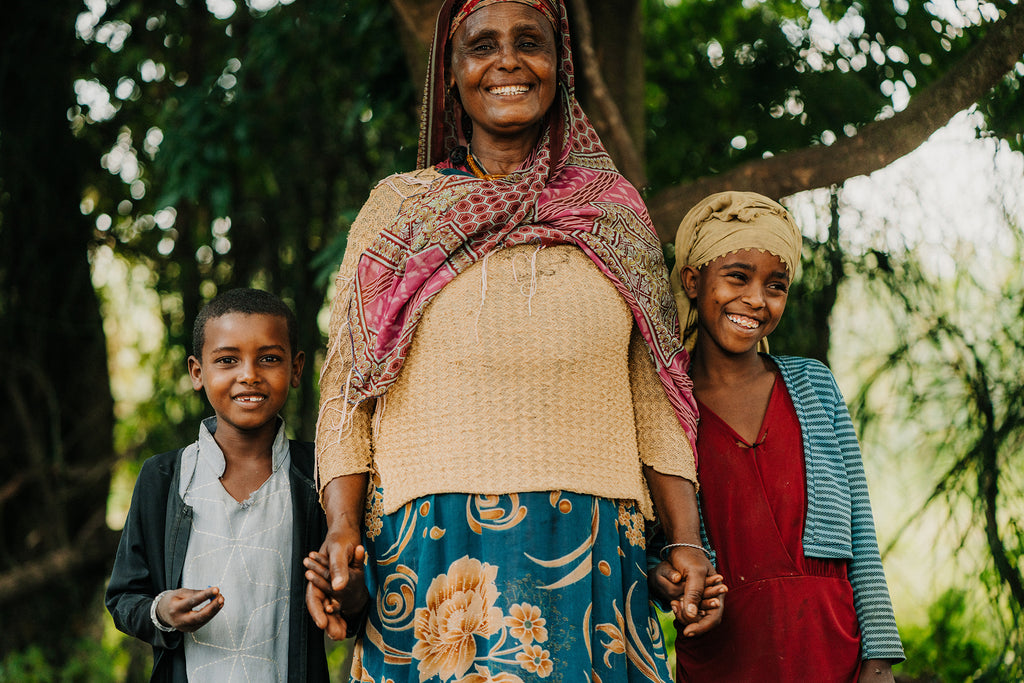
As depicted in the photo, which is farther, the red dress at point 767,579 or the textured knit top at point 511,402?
the red dress at point 767,579

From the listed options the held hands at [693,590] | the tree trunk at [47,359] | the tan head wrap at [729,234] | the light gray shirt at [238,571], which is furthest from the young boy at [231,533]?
the tree trunk at [47,359]

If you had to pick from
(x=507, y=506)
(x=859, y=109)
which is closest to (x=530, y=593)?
(x=507, y=506)

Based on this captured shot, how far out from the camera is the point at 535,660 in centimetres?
193

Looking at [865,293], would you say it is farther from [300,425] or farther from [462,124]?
[300,425]

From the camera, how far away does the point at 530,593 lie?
1965 millimetres

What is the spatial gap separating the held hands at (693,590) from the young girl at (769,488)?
0.01 metres

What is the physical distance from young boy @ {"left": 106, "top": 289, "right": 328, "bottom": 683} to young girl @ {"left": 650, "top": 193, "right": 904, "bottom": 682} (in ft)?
2.86

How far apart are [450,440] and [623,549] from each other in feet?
1.46

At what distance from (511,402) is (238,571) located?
2.58 feet

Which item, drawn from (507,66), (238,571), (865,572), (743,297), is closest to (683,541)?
(865,572)

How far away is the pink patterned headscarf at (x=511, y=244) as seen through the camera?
214 cm

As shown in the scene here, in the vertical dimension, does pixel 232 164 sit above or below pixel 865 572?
above

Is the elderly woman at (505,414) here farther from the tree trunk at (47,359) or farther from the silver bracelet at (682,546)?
the tree trunk at (47,359)

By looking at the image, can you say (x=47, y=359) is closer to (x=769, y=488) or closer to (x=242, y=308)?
(x=242, y=308)
